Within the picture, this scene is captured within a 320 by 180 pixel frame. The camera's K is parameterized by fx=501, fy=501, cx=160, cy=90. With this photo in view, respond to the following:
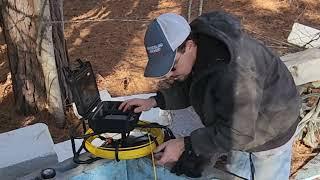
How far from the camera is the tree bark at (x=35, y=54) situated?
372 cm

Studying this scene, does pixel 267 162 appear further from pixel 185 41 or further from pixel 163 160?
pixel 185 41

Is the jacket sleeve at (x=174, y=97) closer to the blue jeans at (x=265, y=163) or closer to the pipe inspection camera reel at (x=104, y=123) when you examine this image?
the pipe inspection camera reel at (x=104, y=123)

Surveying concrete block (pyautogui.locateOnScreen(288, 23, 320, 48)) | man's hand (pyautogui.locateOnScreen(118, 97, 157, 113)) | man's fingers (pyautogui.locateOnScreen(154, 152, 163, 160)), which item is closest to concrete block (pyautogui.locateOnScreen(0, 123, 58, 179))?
man's hand (pyautogui.locateOnScreen(118, 97, 157, 113))

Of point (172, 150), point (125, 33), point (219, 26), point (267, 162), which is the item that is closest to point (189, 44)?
point (219, 26)

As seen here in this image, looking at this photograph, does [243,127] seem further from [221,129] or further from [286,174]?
[286,174]

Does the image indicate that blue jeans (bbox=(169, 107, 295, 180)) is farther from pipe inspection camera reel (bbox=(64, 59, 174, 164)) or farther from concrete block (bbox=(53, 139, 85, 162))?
concrete block (bbox=(53, 139, 85, 162))

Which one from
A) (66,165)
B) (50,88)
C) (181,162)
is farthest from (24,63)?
(181,162)

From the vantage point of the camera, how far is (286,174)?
2.66m

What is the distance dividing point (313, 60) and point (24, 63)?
2.21 m

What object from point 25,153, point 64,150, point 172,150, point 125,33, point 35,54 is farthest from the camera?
point 125,33

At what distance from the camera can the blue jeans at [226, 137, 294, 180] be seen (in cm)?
249

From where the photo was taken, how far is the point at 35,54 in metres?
3.88

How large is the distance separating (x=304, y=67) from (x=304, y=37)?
1.33 metres

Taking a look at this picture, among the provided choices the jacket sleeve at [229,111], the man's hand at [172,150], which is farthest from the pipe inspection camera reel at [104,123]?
the jacket sleeve at [229,111]
